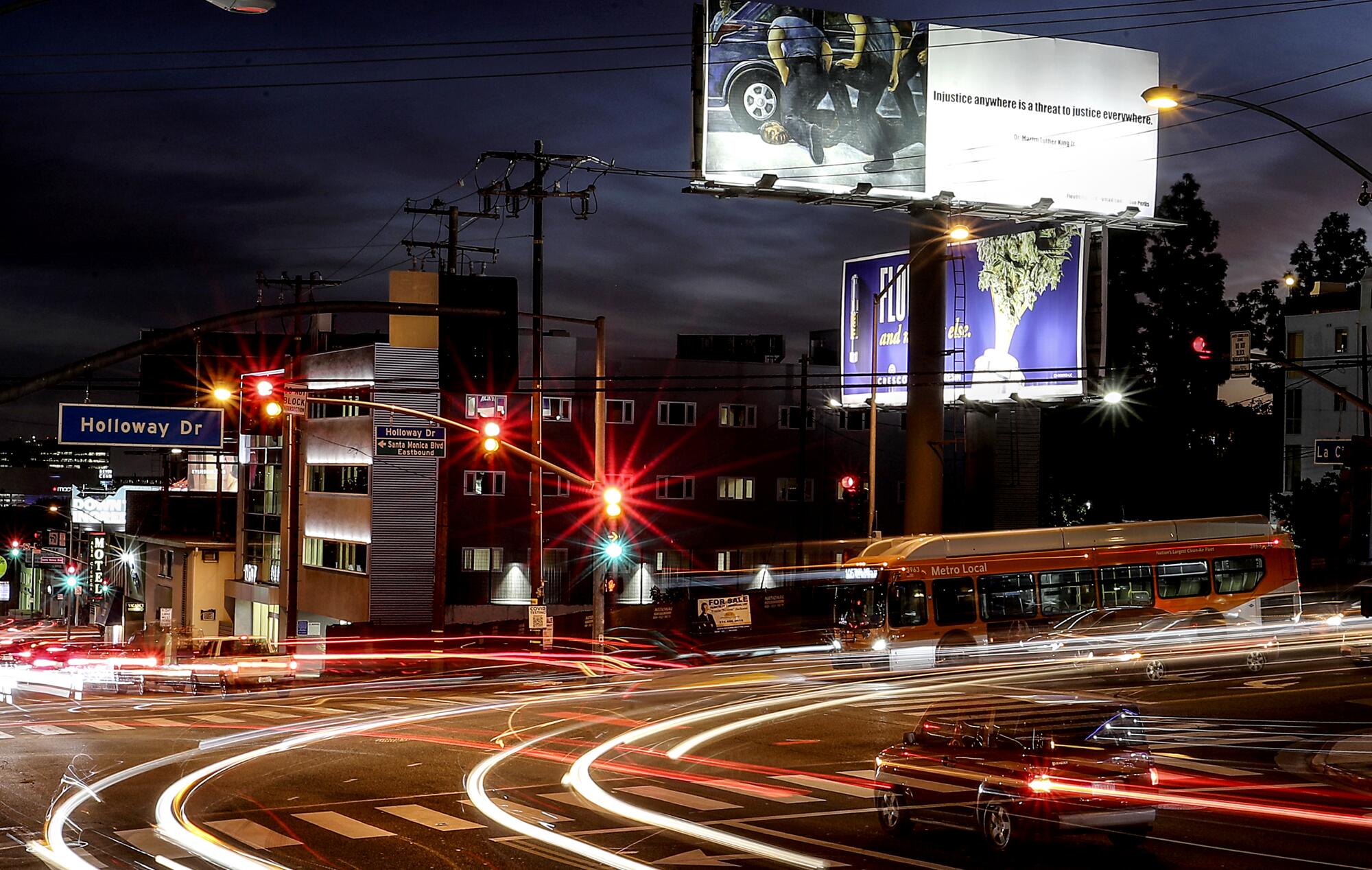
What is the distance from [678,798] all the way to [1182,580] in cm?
2215

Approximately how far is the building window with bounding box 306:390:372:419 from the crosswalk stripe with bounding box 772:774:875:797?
3710 cm

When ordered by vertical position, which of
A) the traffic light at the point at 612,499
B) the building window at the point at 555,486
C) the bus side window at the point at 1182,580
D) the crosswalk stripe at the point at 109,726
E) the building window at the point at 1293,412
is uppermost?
the building window at the point at 1293,412

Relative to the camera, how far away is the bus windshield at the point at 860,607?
35.0 metres

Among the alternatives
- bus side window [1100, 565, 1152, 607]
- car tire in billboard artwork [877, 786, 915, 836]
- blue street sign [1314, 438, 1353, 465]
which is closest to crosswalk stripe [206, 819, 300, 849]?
car tire in billboard artwork [877, 786, 915, 836]

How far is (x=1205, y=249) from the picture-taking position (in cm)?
7956

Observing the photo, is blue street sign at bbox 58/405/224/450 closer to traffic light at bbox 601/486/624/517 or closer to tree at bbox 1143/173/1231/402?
traffic light at bbox 601/486/624/517

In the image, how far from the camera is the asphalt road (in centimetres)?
1425

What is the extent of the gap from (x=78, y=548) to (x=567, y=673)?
75.9 m

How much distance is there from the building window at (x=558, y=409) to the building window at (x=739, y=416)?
770 centimetres

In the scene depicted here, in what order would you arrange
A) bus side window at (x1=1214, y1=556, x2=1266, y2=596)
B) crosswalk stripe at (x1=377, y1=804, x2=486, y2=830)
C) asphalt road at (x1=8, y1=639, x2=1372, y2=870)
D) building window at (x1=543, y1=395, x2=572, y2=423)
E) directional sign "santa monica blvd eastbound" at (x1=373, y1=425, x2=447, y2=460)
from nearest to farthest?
asphalt road at (x1=8, y1=639, x2=1372, y2=870) → crosswalk stripe at (x1=377, y1=804, x2=486, y2=830) → bus side window at (x1=1214, y1=556, x2=1266, y2=596) → directional sign "santa monica blvd eastbound" at (x1=373, y1=425, x2=447, y2=460) → building window at (x1=543, y1=395, x2=572, y2=423)

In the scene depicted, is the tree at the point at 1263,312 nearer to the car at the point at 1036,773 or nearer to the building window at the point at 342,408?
the building window at the point at 342,408

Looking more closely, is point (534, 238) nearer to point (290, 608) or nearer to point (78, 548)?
point (290, 608)

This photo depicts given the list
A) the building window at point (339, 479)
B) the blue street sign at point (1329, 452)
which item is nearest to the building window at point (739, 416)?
the building window at point (339, 479)

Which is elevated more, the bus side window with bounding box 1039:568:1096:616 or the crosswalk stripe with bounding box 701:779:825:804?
the bus side window with bounding box 1039:568:1096:616
